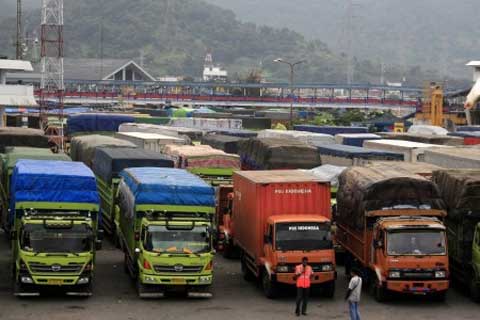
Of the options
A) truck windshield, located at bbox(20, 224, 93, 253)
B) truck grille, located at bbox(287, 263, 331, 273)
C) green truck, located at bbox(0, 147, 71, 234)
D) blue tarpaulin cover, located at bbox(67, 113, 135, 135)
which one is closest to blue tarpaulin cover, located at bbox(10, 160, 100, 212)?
truck windshield, located at bbox(20, 224, 93, 253)

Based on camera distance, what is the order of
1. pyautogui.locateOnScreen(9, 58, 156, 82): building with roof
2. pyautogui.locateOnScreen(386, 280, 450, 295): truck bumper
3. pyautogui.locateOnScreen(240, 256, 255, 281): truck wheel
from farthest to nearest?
pyautogui.locateOnScreen(9, 58, 156, 82): building with roof, pyautogui.locateOnScreen(240, 256, 255, 281): truck wheel, pyautogui.locateOnScreen(386, 280, 450, 295): truck bumper

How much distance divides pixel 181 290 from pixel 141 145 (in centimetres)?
2154

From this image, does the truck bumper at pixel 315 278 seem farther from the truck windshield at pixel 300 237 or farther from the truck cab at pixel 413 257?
the truck cab at pixel 413 257

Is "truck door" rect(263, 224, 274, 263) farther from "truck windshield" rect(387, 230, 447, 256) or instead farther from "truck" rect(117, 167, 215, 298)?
"truck windshield" rect(387, 230, 447, 256)

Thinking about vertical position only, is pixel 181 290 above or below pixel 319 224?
below

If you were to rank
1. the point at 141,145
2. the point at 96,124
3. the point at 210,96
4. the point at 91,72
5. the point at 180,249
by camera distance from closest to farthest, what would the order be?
1. the point at 180,249
2. the point at 141,145
3. the point at 96,124
4. the point at 210,96
5. the point at 91,72

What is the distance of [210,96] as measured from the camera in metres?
138

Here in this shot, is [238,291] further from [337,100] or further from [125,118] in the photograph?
[337,100]

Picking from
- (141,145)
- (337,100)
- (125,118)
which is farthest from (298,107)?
(141,145)

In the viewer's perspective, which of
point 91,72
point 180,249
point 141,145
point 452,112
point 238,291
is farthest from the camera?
point 91,72

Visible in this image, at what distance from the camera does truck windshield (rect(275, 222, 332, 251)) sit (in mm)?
25469

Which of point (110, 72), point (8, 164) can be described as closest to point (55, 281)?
point (8, 164)

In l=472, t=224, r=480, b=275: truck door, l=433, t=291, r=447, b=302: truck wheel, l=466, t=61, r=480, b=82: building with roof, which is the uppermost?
l=466, t=61, r=480, b=82: building with roof

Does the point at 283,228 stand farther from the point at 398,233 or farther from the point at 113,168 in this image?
the point at 113,168
